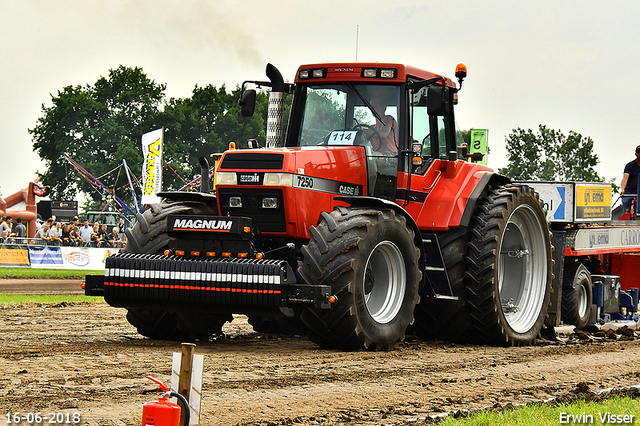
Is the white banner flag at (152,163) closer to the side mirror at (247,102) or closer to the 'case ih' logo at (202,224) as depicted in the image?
the side mirror at (247,102)

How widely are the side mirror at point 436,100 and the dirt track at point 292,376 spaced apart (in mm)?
2609

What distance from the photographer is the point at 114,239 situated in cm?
3409

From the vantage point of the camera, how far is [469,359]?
8.48 meters

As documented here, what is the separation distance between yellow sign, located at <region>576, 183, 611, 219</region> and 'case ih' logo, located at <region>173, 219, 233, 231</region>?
645 centimetres

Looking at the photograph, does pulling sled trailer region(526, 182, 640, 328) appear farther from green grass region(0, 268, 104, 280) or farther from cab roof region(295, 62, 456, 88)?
green grass region(0, 268, 104, 280)

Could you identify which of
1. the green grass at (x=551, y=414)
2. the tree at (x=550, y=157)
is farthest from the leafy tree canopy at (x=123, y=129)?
the green grass at (x=551, y=414)

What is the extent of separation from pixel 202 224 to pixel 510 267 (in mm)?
4599

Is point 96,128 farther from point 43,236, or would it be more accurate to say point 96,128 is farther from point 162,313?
point 162,313

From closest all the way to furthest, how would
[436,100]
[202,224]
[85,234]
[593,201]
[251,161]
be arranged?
[202,224], [251,161], [436,100], [593,201], [85,234]

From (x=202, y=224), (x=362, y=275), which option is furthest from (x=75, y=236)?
(x=362, y=275)

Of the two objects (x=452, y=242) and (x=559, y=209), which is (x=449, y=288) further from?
(x=559, y=209)

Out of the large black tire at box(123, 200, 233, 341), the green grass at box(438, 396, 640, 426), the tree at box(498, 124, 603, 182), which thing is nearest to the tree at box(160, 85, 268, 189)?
the tree at box(498, 124, 603, 182)

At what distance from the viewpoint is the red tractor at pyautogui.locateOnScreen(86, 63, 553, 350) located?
8.18m

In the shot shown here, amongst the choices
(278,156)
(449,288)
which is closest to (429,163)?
(449,288)
